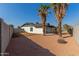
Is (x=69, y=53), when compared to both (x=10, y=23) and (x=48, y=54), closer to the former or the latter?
(x=48, y=54)

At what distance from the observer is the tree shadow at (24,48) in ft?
54.9

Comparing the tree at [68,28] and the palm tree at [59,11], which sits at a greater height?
the palm tree at [59,11]

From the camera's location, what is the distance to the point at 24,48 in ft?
55.2

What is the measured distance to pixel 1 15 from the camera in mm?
16500

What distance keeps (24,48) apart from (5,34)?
734 millimetres

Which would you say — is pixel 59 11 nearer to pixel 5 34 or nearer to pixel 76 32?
pixel 76 32

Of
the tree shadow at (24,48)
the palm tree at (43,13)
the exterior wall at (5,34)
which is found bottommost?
the tree shadow at (24,48)

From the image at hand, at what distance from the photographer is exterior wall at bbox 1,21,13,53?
16508 mm

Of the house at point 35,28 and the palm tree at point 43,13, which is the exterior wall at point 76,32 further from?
the palm tree at point 43,13

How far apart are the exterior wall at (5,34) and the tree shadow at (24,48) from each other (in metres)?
0.16

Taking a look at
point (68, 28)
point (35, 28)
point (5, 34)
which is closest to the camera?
point (68, 28)

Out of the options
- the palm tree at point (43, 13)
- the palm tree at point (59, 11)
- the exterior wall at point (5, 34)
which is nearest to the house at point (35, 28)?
the palm tree at point (43, 13)

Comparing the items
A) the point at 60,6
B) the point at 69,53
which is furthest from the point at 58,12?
the point at 69,53

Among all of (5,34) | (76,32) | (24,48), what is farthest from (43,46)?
(5,34)
